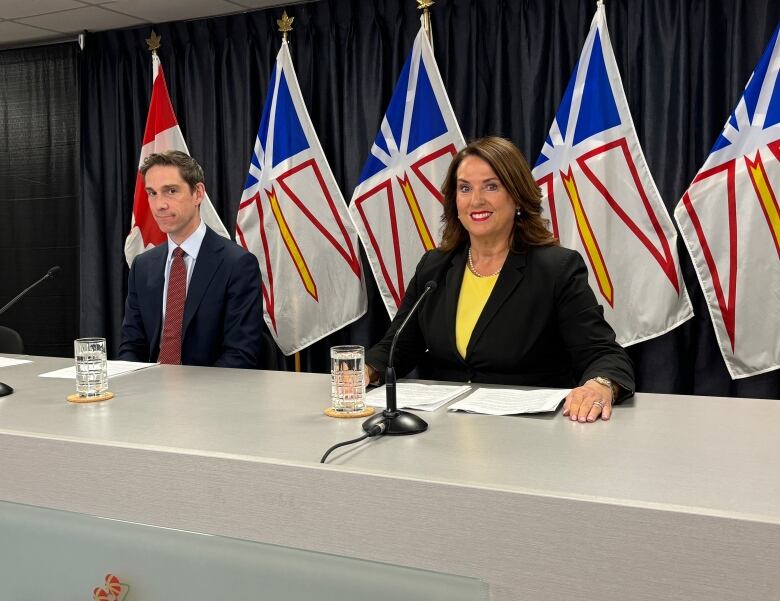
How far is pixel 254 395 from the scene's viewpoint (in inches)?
74.2

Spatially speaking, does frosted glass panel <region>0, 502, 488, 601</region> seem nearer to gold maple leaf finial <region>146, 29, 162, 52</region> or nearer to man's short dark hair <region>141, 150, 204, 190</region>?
man's short dark hair <region>141, 150, 204, 190</region>

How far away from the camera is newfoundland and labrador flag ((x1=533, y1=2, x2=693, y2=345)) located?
11.2 feet

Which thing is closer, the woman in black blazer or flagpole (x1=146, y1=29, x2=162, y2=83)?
the woman in black blazer

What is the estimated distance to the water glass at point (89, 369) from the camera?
1.84 meters

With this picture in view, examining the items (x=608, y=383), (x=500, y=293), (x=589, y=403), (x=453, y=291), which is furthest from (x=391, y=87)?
(x=589, y=403)

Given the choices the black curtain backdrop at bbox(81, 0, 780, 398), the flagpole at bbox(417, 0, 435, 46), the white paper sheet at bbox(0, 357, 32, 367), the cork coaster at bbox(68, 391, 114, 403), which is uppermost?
the flagpole at bbox(417, 0, 435, 46)

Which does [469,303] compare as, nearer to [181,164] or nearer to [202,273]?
[202,273]

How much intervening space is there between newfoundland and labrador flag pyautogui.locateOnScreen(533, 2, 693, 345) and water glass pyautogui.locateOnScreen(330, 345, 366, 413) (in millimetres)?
2108

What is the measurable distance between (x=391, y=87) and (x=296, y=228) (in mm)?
901

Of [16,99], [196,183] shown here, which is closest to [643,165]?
[196,183]

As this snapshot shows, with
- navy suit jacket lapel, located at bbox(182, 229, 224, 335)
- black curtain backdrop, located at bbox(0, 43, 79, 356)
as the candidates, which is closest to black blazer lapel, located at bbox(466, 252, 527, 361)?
navy suit jacket lapel, located at bbox(182, 229, 224, 335)

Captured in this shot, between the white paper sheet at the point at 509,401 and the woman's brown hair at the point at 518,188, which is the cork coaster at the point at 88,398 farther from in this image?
the woman's brown hair at the point at 518,188

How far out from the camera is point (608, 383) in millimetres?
1696

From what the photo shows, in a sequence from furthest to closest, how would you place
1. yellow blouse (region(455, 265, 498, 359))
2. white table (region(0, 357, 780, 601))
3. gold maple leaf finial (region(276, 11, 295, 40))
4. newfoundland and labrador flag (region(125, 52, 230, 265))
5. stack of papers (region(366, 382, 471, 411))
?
newfoundland and labrador flag (region(125, 52, 230, 265)), gold maple leaf finial (region(276, 11, 295, 40)), yellow blouse (region(455, 265, 498, 359)), stack of papers (region(366, 382, 471, 411)), white table (region(0, 357, 780, 601))
